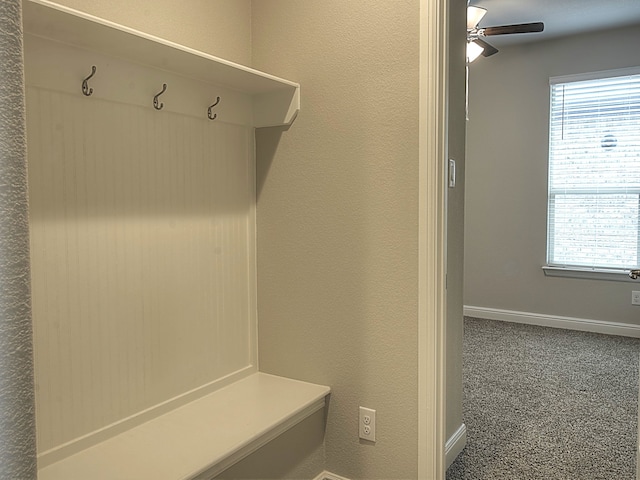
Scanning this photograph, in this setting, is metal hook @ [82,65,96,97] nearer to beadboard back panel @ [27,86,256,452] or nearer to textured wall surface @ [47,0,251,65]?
beadboard back panel @ [27,86,256,452]

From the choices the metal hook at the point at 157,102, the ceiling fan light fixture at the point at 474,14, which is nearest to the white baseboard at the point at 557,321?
the ceiling fan light fixture at the point at 474,14

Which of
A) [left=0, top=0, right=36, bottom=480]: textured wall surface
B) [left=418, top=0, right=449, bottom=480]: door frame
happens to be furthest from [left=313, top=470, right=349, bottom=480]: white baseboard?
[left=0, top=0, right=36, bottom=480]: textured wall surface

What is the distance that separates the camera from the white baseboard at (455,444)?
2393 millimetres

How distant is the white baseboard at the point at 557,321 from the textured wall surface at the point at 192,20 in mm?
3849

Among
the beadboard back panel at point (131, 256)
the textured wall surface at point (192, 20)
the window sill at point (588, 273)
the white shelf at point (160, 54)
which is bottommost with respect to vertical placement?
the window sill at point (588, 273)

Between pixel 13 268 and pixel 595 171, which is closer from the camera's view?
pixel 13 268

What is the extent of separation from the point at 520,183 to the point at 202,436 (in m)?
4.11

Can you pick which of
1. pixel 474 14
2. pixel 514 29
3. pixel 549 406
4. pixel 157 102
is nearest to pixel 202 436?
pixel 157 102

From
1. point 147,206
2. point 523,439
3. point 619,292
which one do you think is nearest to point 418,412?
point 523,439

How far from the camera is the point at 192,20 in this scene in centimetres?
196

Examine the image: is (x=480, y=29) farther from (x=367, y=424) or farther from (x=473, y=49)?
(x=367, y=424)

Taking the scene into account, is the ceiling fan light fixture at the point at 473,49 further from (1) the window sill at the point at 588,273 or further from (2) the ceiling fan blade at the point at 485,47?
(1) the window sill at the point at 588,273

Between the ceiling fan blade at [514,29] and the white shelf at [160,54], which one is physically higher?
the ceiling fan blade at [514,29]

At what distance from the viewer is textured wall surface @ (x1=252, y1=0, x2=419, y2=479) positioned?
193cm
